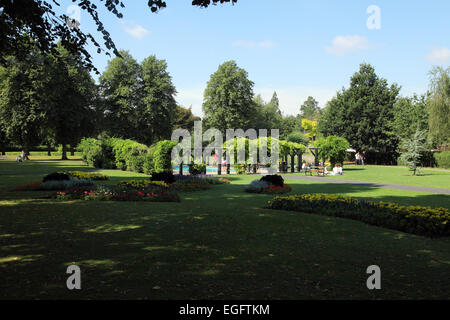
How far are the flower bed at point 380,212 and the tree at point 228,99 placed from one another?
1786 inches

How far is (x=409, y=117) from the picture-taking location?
1863 inches

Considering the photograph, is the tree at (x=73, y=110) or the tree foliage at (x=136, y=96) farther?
the tree foliage at (x=136, y=96)

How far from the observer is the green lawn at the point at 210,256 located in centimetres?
433

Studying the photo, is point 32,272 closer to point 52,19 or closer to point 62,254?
point 62,254

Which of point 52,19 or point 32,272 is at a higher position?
point 52,19

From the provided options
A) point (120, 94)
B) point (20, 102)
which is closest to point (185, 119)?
point (120, 94)

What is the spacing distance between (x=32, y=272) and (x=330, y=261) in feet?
16.0

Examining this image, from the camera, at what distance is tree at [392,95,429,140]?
153 feet

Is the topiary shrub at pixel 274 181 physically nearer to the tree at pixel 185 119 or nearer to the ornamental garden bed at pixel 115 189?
the ornamental garden bed at pixel 115 189

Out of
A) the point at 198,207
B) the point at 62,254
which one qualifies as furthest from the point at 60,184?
the point at 62,254

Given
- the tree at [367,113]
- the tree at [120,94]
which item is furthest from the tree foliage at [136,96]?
the tree at [367,113]

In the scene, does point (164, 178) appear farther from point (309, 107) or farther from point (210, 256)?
point (309, 107)

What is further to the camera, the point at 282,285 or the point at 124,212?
the point at 124,212

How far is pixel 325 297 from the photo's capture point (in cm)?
415
